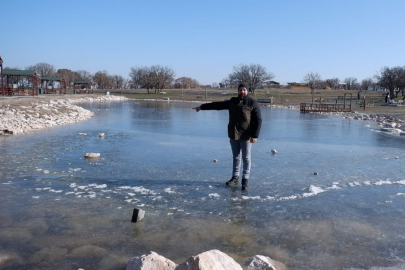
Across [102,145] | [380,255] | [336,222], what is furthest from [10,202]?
[102,145]

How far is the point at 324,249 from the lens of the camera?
432 cm

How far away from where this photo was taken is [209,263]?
3.37 meters

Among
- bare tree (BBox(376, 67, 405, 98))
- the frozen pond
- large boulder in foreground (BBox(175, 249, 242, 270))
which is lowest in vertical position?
the frozen pond

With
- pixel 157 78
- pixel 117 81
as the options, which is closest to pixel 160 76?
pixel 157 78

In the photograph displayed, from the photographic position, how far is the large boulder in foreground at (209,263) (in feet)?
10.8

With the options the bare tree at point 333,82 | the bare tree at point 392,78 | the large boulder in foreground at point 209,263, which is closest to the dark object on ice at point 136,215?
the large boulder in foreground at point 209,263

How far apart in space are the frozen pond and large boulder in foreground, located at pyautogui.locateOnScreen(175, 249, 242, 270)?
0.53m

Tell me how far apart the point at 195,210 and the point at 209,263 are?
92.0 inches

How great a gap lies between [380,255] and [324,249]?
2.05 feet

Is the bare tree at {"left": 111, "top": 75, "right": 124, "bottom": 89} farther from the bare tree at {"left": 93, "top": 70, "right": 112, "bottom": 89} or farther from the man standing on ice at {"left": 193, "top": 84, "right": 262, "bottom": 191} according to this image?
the man standing on ice at {"left": 193, "top": 84, "right": 262, "bottom": 191}

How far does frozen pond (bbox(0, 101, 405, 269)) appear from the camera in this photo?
4.18 meters

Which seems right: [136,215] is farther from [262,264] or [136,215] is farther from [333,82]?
[333,82]

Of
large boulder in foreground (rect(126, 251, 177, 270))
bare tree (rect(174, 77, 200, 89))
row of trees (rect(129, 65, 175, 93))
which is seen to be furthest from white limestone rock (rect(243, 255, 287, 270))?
bare tree (rect(174, 77, 200, 89))

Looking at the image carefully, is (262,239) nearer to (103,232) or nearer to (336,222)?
(336,222)
